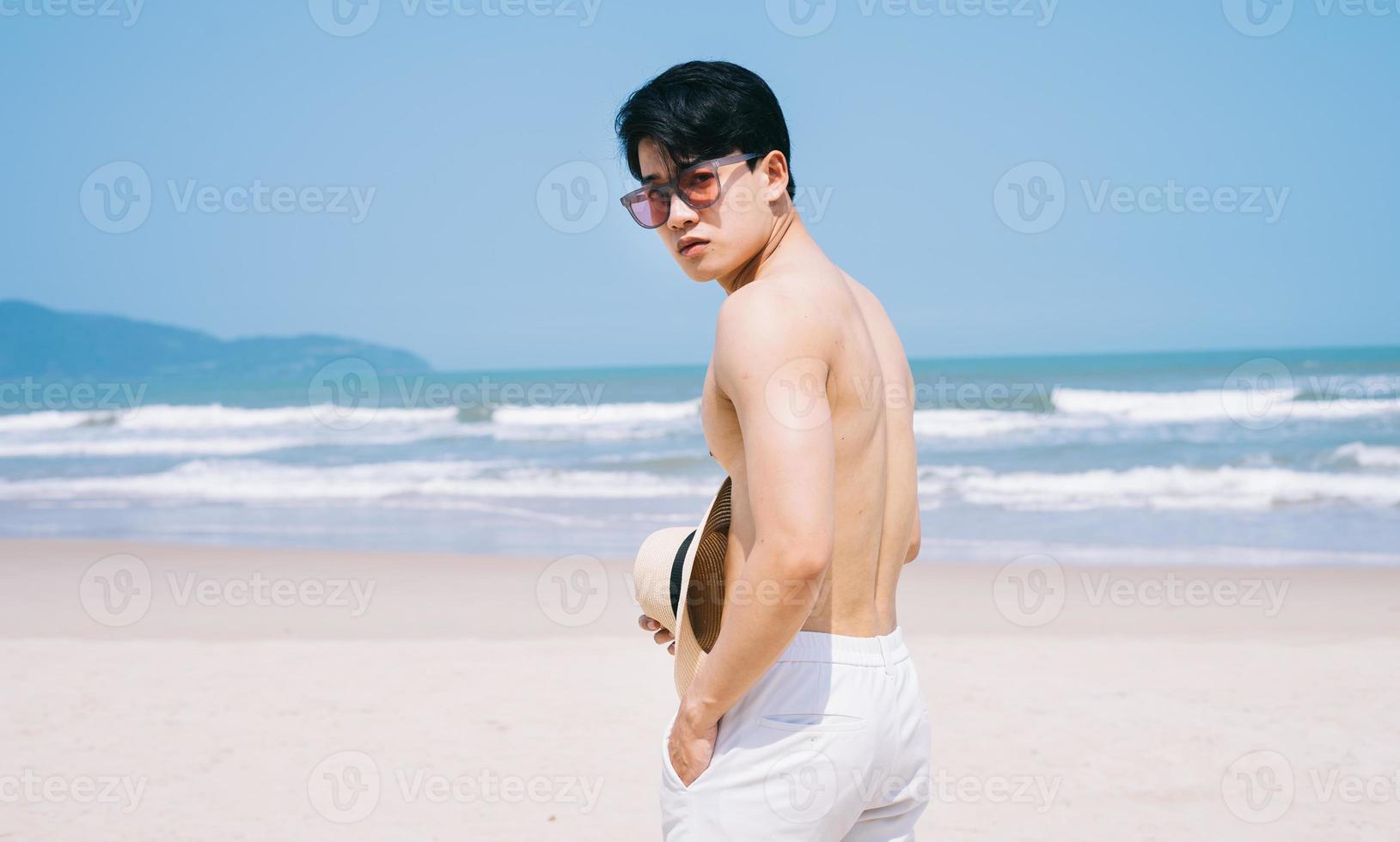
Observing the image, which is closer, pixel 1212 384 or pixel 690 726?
pixel 690 726

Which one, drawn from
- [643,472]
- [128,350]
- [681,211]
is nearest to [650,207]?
[681,211]

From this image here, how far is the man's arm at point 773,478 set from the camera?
132 centimetres

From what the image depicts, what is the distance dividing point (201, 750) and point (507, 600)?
310cm

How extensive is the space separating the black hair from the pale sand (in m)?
2.92

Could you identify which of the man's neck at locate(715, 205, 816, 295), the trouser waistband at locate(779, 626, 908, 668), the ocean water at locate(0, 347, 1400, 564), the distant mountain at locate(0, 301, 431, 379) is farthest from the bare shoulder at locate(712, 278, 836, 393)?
the distant mountain at locate(0, 301, 431, 379)

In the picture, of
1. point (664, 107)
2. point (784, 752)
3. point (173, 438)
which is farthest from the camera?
point (173, 438)

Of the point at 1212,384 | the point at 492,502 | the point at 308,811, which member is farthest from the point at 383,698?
the point at 1212,384

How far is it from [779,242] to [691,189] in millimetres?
154

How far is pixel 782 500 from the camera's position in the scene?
1.33 meters

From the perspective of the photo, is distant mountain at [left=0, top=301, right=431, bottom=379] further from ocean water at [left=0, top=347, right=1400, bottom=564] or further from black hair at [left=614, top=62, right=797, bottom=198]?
black hair at [left=614, top=62, right=797, bottom=198]

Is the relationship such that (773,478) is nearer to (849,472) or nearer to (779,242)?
(849,472)

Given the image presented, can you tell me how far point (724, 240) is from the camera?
5.32ft

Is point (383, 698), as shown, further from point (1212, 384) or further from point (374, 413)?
point (1212, 384)

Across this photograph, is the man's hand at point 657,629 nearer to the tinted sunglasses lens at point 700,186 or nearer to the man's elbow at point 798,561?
the man's elbow at point 798,561
